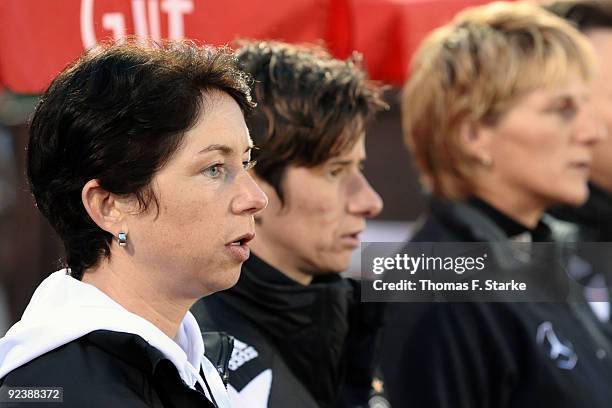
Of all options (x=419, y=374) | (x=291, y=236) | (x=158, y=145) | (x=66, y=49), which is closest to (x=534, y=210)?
(x=419, y=374)

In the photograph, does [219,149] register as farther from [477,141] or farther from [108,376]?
[477,141]

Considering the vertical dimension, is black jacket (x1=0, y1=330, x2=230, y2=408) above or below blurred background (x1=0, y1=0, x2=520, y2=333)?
below

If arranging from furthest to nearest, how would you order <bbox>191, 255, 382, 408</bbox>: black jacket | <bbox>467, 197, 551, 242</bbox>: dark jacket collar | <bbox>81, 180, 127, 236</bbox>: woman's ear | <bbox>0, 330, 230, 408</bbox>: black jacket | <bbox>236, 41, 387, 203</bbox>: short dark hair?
<bbox>467, 197, 551, 242</bbox>: dark jacket collar
<bbox>236, 41, 387, 203</bbox>: short dark hair
<bbox>191, 255, 382, 408</bbox>: black jacket
<bbox>81, 180, 127, 236</bbox>: woman's ear
<bbox>0, 330, 230, 408</bbox>: black jacket

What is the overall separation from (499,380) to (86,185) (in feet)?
3.88

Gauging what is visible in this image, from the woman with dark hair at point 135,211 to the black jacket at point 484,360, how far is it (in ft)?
2.70

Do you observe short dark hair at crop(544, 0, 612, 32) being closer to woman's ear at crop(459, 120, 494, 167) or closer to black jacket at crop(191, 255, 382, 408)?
woman's ear at crop(459, 120, 494, 167)

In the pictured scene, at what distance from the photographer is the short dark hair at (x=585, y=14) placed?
128 inches

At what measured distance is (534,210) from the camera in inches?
103

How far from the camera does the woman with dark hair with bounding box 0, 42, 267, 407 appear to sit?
4.66ft

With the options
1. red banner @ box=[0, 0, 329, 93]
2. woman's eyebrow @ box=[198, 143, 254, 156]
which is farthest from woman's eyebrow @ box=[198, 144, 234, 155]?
red banner @ box=[0, 0, 329, 93]

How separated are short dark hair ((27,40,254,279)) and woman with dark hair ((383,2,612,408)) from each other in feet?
3.27

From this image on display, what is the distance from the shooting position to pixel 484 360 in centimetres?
230

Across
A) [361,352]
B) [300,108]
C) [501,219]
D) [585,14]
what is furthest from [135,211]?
[585,14]

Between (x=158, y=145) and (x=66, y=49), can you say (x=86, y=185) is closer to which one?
(x=158, y=145)
